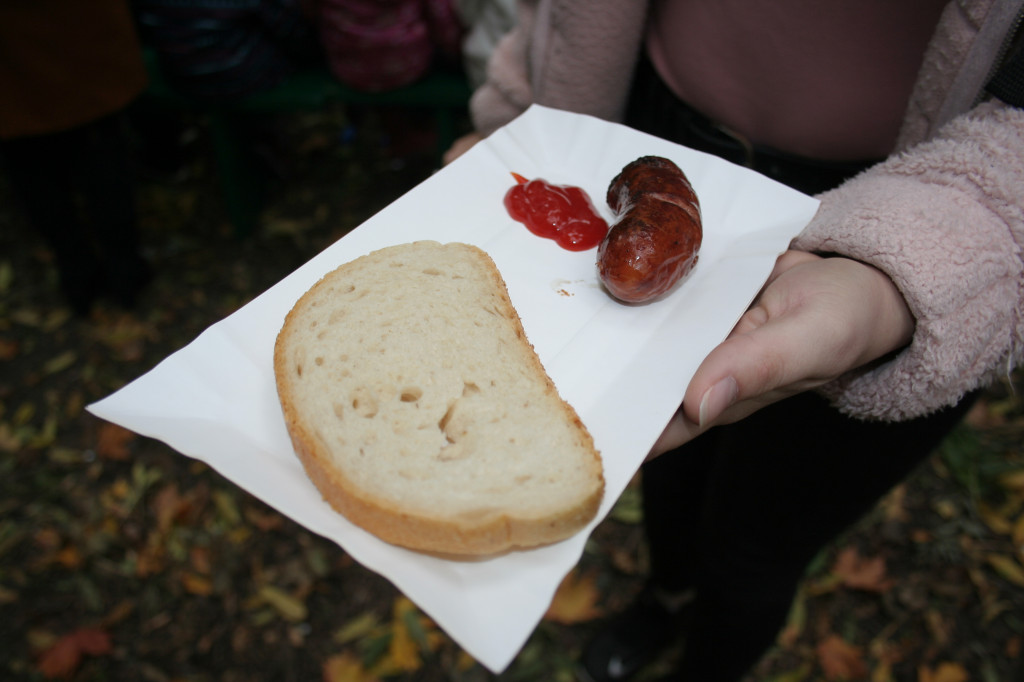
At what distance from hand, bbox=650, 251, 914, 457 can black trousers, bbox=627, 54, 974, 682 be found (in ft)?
1.30

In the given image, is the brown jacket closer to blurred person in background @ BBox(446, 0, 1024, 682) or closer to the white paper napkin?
blurred person in background @ BBox(446, 0, 1024, 682)

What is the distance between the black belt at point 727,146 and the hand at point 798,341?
0.56 meters

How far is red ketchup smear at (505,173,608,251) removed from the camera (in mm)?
2354

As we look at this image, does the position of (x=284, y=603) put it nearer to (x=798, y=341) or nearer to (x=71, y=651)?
(x=71, y=651)

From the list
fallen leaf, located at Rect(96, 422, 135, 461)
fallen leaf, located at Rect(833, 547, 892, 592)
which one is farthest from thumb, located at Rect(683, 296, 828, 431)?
fallen leaf, located at Rect(96, 422, 135, 461)

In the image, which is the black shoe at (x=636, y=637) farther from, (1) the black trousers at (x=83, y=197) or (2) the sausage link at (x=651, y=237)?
(1) the black trousers at (x=83, y=197)

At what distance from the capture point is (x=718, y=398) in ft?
5.19

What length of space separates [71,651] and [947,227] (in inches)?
166

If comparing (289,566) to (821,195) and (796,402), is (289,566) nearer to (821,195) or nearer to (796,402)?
(796,402)

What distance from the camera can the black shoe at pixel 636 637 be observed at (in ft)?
11.1

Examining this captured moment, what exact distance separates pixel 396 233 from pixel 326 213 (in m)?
4.05

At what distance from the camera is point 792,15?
2.07 meters

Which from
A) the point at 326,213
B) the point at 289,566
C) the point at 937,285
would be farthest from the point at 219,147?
the point at 937,285

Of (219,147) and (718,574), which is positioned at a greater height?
(718,574)
